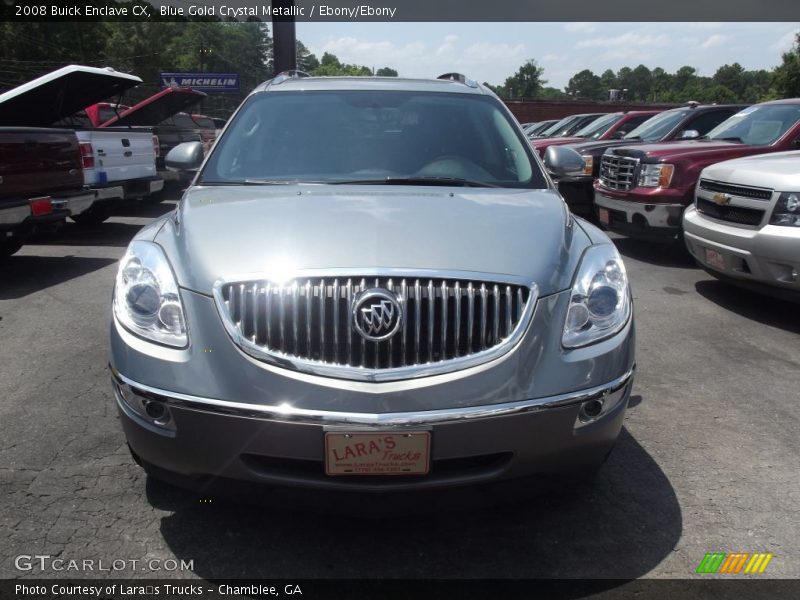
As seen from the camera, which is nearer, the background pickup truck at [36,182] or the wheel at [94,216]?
the background pickup truck at [36,182]

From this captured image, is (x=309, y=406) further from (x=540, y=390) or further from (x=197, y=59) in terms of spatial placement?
(x=197, y=59)

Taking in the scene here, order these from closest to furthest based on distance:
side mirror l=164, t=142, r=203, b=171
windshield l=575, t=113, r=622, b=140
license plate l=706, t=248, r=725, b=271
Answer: side mirror l=164, t=142, r=203, b=171
license plate l=706, t=248, r=725, b=271
windshield l=575, t=113, r=622, b=140

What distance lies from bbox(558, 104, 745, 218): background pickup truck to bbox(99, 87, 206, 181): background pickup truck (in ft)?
21.1

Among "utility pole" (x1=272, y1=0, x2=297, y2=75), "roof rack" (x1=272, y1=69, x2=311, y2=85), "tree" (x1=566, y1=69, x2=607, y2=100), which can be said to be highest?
"utility pole" (x1=272, y1=0, x2=297, y2=75)

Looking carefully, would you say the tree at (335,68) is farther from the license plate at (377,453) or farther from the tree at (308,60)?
the license plate at (377,453)

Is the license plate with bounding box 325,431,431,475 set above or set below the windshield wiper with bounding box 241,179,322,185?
below

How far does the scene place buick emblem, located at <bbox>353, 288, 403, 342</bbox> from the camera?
2189 millimetres

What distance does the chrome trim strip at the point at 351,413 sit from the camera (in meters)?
2.11

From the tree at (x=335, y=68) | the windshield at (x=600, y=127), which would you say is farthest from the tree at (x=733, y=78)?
the windshield at (x=600, y=127)

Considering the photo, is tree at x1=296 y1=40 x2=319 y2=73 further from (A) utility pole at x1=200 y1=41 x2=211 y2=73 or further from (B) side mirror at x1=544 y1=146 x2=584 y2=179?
(B) side mirror at x1=544 y1=146 x2=584 y2=179

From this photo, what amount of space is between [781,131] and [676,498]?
627 centimetres

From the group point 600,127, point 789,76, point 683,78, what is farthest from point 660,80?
point 600,127

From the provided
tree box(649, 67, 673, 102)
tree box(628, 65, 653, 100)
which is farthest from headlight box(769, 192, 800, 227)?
tree box(628, 65, 653, 100)

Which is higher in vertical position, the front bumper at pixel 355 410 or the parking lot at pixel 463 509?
the front bumper at pixel 355 410
